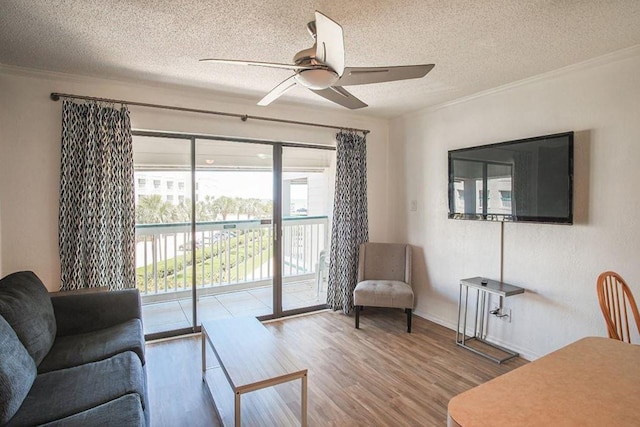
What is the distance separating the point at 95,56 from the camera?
2.53m

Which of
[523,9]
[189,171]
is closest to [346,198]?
[189,171]

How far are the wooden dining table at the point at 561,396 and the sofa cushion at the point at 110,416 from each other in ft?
4.24

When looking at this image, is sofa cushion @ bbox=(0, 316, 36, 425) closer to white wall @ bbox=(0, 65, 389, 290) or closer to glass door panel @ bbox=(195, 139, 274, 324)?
white wall @ bbox=(0, 65, 389, 290)

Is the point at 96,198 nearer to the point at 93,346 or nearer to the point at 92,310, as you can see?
the point at 92,310

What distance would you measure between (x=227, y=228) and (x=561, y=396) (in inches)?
134

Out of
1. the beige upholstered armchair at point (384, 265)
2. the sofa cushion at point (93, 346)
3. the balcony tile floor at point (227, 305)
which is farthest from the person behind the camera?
the beige upholstered armchair at point (384, 265)

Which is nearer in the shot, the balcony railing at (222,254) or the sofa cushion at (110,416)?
the sofa cushion at (110,416)

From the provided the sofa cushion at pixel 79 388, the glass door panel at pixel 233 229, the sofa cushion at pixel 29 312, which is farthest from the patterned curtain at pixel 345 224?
the sofa cushion at pixel 29 312

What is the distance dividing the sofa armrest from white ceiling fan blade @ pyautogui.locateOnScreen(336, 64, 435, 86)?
7.27 feet

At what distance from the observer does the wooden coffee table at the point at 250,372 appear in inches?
73.9

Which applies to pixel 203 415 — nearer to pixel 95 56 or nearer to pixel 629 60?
pixel 95 56

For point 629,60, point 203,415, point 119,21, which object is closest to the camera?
point 119,21

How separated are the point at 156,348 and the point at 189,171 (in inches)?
68.1

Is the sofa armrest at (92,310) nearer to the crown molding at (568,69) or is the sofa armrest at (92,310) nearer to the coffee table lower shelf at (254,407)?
the coffee table lower shelf at (254,407)
